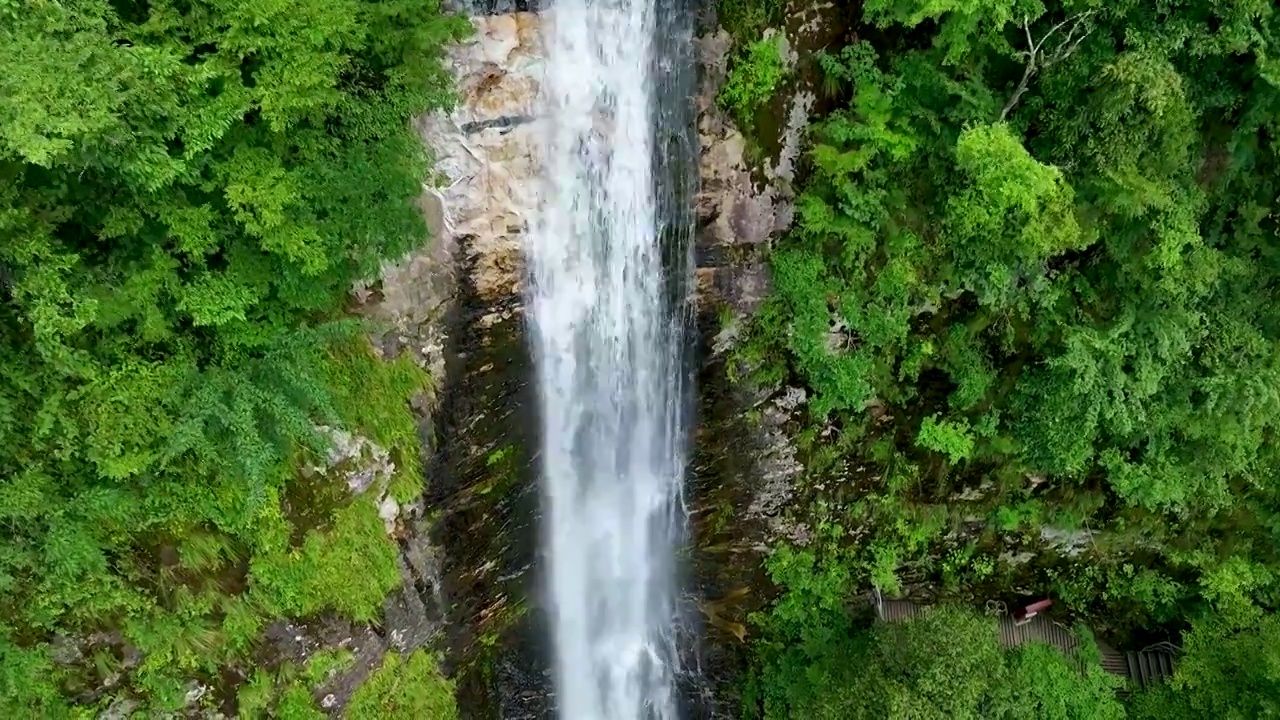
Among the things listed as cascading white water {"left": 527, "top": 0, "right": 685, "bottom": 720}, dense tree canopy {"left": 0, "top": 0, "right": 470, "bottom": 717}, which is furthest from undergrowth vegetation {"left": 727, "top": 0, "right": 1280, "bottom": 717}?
dense tree canopy {"left": 0, "top": 0, "right": 470, "bottom": 717}

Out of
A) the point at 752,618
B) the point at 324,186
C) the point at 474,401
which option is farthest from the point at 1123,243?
the point at 324,186

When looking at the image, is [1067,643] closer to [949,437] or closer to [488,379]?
[949,437]

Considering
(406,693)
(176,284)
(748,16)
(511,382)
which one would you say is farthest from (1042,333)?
(176,284)

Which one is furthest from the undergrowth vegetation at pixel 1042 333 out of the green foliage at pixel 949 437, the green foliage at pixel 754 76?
the green foliage at pixel 754 76

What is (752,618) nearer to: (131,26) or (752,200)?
(752,200)

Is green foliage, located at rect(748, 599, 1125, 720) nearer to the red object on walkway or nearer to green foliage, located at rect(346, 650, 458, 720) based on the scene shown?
the red object on walkway
